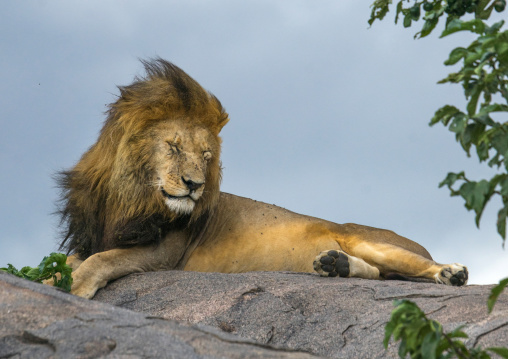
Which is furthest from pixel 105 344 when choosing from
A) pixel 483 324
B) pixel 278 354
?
pixel 483 324

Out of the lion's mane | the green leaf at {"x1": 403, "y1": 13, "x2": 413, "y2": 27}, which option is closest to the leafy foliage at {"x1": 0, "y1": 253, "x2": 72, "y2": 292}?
the lion's mane

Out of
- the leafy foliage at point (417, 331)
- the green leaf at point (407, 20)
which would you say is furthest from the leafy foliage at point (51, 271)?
the leafy foliage at point (417, 331)

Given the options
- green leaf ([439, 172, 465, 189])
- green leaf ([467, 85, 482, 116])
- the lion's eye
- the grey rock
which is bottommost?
the grey rock

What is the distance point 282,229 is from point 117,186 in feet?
4.49

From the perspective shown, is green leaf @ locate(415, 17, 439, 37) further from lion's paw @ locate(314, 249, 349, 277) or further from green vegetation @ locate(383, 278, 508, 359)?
lion's paw @ locate(314, 249, 349, 277)

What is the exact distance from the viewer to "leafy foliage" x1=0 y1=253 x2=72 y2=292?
15.6ft

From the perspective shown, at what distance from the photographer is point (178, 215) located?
5.68 metres

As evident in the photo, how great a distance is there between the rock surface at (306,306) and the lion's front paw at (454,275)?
45 centimetres

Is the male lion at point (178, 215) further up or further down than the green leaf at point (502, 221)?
further up

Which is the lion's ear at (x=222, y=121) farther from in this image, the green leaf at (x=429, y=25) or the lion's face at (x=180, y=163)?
the green leaf at (x=429, y=25)

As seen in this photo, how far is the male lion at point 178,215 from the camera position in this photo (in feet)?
18.2

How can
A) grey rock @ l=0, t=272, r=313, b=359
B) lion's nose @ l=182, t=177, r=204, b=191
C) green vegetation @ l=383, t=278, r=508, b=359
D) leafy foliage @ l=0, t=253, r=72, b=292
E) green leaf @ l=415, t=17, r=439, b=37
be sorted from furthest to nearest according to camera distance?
lion's nose @ l=182, t=177, r=204, b=191 < leafy foliage @ l=0, t=253, r=72, b=292 < green leaf @ l=415, t=17, r=439, b=37 < grey rock @ l=0, t=272, r=313, b=359 < green vegetation @ l=383, t=278, r=508, b=359

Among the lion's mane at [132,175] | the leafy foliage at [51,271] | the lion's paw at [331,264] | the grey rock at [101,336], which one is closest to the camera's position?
the grey rock at [101,336]

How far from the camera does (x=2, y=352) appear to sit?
2568 millimetres
